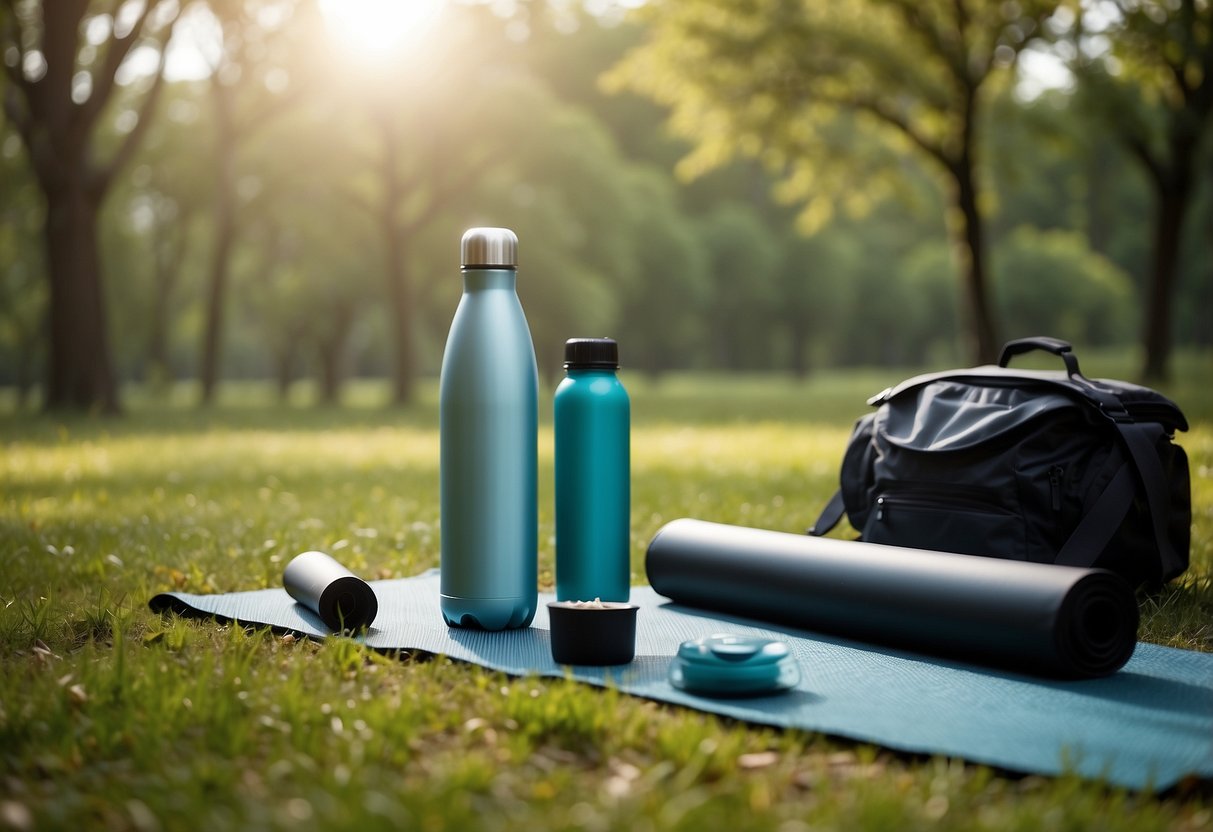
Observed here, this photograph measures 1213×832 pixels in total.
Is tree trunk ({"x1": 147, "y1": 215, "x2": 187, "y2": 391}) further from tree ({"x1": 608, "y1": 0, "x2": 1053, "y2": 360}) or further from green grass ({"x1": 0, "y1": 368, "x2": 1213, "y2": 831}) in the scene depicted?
green grass ({"x1": 0, "y1": 368, "x2": 1213, "y2": 831})

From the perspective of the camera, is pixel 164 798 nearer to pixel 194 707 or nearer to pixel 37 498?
pixel 194 707

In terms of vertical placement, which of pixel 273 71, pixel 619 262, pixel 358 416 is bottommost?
pixel 358 416

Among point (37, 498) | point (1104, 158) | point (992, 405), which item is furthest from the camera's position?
point (1104, 158)

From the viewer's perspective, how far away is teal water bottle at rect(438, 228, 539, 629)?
3242 millimetres

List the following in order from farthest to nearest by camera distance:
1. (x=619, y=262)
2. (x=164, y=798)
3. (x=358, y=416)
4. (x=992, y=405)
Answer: (x=619, y=262), (x=358, y=416), (x=992, y=405), (x=164, y=798)

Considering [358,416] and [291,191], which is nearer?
[358,416]

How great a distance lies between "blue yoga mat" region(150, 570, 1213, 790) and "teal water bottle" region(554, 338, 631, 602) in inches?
8.2

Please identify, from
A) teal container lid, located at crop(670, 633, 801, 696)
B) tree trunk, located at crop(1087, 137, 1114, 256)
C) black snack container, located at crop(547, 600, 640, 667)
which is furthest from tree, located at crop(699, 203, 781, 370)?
teal container lid, located at crop(670, 633, 801, 696)

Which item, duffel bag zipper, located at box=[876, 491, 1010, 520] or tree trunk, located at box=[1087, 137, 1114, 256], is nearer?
duffel bag zipper, located at box=[876, 491, 1010, 520]

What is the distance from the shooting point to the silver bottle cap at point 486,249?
3.29m

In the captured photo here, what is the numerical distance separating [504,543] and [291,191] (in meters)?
24.2

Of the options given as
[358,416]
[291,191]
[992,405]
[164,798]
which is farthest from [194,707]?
[291,191]

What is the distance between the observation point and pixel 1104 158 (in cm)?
4594

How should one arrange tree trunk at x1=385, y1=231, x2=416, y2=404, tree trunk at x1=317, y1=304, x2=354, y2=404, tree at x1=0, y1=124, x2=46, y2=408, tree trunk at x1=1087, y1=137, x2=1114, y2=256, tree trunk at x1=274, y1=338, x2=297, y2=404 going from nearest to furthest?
tree trunk at x1=385, y1=231, x2=416, y2=404 → tree at x1=0, y1=124, x2=46, y2=408 → tree trunk at x1=317, y1=304, x2=354, y2=404 → tree trunk at x1=274, y1=338, x2=297, y2=404 → tree trunk at x1=1087, y1=137, x2=1114, y2=256
